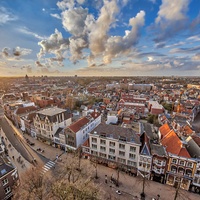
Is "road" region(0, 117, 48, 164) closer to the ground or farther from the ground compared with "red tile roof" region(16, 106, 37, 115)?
closer to the ground

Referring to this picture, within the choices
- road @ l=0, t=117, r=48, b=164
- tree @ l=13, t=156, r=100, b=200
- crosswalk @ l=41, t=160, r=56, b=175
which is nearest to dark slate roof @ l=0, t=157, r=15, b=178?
tree @ l=13, t=156, r=100, b=200

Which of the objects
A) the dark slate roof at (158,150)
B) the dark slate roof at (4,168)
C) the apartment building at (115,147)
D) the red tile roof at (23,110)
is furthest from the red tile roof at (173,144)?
the red tile roof at (23,110)

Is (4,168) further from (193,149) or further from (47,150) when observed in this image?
(193,149)

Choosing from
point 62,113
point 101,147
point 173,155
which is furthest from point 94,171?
point 62,113

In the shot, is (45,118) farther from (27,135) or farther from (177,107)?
(177,107)

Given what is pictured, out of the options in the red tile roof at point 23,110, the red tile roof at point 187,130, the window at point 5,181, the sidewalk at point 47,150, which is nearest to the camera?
the window at point 5,181

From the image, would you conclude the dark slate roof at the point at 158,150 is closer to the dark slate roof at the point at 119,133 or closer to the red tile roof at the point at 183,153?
the red tile roof at the point at 183,153

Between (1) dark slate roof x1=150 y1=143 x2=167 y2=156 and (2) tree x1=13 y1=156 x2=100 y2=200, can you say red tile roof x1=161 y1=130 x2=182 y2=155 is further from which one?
(2) tree x1=13 y1=156 x2=100 y2=200

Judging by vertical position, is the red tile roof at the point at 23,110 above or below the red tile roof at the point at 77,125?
below
